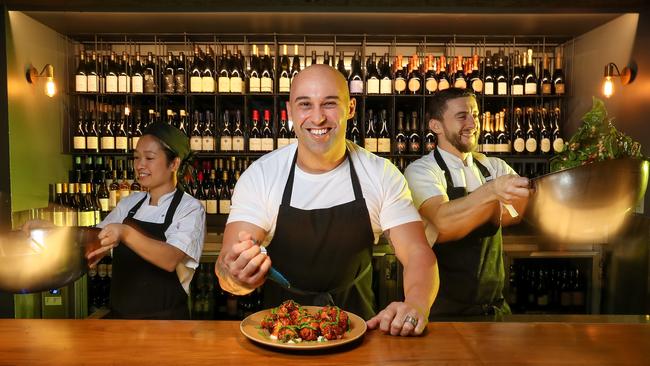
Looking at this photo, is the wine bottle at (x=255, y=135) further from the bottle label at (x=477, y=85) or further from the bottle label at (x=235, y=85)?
the bottle label at (x=477, y=85)

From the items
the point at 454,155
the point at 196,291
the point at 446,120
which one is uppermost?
the point at 446,120

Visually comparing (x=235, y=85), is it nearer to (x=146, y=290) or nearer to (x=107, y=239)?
(x=146, y=290)

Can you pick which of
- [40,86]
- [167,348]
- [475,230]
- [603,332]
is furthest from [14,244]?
[40,86]

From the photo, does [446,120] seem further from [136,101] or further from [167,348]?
[136,101]

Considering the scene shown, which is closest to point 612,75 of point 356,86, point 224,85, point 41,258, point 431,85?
point 431,85

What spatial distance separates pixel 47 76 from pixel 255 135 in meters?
1.49

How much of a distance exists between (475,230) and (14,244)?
5.28 ft

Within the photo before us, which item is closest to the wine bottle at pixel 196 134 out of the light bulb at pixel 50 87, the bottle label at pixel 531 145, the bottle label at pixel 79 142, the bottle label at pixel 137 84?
the bottle label at pixel 137 84

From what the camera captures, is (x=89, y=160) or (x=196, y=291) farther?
(x=89, y=160)

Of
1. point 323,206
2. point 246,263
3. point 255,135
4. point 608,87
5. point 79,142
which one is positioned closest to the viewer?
point 246,263

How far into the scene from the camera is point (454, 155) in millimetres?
2258

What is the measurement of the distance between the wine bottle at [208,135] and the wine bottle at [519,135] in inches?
88.8

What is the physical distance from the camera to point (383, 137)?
4.02 metres

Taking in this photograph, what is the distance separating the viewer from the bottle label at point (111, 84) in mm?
3775
